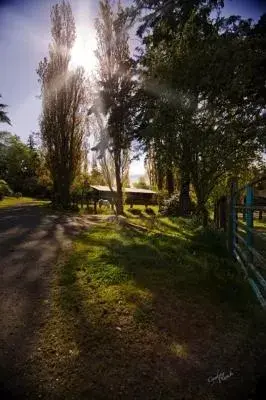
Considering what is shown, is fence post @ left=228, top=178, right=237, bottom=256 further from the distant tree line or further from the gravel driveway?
the gravel driveway

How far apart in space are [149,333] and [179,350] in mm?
450

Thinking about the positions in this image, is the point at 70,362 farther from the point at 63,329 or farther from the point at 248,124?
the point at 248,124

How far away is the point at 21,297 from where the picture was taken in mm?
4996

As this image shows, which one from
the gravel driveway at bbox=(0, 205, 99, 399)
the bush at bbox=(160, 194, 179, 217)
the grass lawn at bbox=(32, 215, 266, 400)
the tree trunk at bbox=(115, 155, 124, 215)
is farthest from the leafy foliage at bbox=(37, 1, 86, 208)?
the grass lawn at bbox=(32, 215, 266, 400)

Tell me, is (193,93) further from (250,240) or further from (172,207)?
(172,207)

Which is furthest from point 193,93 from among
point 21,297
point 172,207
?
point 172,207

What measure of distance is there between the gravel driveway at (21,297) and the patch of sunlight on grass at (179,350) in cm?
144

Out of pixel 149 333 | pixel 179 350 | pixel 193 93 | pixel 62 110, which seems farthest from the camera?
pixel 62 110

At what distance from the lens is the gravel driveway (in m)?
3.18

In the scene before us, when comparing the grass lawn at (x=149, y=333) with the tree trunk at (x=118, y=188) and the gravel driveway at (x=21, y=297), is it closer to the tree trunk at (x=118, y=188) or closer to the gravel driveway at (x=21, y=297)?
the gravel driveway at (x=21, y=297)

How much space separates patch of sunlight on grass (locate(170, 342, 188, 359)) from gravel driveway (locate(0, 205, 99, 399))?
4.71 ft

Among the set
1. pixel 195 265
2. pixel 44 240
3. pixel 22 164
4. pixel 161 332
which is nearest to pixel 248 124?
pixel 195 265

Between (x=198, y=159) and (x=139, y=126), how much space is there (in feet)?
8.89

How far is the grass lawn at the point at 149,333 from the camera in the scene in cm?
297
